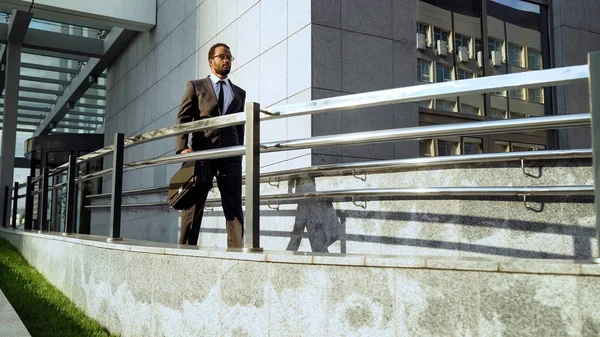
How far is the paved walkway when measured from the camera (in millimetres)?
3523

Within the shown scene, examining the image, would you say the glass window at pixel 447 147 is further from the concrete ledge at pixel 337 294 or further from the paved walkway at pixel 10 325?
the paved walkway at pixel 10 325

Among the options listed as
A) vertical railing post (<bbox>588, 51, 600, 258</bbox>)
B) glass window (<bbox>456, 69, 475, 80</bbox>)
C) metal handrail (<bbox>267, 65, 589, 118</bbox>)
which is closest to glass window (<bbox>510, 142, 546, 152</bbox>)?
glass window (<bbox>456, 69, 475, 80</bbox>)

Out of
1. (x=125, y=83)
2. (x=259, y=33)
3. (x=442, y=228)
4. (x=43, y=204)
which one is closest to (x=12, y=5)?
(x=125, y=83)

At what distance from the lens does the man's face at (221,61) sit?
521 cm

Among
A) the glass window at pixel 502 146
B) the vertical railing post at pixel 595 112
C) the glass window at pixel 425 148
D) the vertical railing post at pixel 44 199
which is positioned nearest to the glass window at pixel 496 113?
the glass window at pixel 502 146

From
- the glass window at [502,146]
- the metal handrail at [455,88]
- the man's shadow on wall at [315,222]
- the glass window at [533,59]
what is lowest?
the man's shadow on wall at [315,222]

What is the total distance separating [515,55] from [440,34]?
5.19 ft

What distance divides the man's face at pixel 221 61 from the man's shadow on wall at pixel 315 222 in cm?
168

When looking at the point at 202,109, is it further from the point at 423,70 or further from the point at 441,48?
the point at 441,48

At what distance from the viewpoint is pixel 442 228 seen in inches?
197

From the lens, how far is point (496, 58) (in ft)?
30.4

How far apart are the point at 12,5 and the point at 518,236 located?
40.2 feet

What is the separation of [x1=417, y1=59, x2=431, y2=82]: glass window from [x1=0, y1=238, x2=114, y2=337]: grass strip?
208 inches

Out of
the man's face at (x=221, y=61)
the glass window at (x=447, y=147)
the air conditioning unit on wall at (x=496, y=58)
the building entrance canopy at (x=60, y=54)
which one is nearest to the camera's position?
the man's face at (x=221, y=61)
